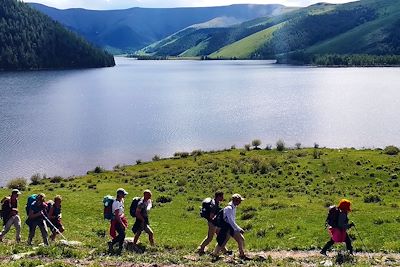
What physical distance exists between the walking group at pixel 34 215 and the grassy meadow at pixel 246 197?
3.20ft

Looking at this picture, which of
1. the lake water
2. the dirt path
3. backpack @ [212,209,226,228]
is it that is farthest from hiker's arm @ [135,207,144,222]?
the lake water

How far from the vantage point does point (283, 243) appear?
2664 centimetres

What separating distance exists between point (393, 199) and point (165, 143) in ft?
212

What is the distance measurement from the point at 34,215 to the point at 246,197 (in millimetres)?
25265

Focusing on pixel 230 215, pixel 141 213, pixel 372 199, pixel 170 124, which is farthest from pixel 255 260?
pixel 170 124

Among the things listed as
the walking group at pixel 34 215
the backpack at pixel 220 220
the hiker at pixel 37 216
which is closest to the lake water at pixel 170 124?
the walking group at pixel 34 215

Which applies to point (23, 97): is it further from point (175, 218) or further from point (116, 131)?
point (175, 218)

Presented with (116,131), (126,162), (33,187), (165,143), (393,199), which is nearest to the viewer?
(393,199)

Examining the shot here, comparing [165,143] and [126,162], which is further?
[165,143]

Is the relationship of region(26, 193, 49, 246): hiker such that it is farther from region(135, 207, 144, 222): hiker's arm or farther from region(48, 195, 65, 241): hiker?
region(135, 207, 144, 222): hiker's arm

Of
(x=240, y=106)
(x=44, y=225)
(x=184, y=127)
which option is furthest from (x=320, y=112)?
(x=44, y=225)

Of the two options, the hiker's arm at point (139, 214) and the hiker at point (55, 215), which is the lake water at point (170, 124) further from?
the hiker's arm at point (139, 214)

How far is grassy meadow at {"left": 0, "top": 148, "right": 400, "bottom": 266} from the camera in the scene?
2511 cm

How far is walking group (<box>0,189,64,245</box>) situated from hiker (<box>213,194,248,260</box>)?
28.0 feet
